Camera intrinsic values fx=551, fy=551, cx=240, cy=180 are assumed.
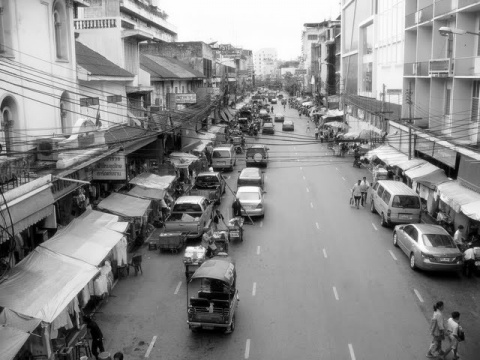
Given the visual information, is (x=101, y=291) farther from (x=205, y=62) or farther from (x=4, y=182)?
(x=205, y=62)

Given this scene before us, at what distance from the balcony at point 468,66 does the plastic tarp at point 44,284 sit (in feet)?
60.5

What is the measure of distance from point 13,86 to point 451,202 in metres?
17.2

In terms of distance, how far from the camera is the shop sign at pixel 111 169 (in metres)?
23.4

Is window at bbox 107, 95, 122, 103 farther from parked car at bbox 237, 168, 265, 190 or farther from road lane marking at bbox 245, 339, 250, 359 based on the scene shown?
road lane marking at bbox 245, 339, 250, 359

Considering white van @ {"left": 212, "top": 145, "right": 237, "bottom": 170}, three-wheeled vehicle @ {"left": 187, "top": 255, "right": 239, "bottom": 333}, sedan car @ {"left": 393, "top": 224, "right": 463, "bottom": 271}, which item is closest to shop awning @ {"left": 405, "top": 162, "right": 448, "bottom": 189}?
sedan car @ {"left": 393, "top": 224, "right": 463, "bottom": 271}

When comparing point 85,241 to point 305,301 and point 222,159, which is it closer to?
point 305,301

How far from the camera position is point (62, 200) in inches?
817

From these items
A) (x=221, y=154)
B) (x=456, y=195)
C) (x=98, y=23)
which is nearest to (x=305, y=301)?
(x=456, y=195)

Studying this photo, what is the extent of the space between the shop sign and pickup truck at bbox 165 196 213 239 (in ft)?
9.40

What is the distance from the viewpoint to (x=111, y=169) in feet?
77.3

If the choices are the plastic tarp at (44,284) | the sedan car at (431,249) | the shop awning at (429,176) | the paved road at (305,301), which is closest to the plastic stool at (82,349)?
the paved road at (305,301)

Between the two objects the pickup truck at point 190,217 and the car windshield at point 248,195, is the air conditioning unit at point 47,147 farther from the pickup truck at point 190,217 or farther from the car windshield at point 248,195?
the car windshield at point 248,195

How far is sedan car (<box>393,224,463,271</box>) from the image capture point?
63.0 feet

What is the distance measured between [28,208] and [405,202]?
17.2 meters
